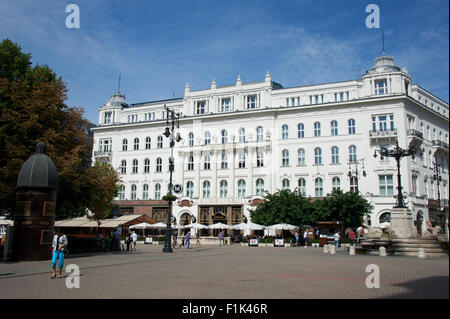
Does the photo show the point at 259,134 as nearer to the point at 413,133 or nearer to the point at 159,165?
the point at 159,165

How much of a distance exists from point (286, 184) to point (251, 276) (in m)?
43.9

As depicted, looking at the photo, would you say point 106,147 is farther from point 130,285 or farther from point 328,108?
point 130,285

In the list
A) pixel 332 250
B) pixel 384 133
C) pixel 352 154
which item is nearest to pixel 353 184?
pixel 352 154

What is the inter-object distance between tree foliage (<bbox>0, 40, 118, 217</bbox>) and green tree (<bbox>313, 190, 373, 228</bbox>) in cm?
2734

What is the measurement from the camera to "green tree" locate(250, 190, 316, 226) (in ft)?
159

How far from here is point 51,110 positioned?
84.5 ft

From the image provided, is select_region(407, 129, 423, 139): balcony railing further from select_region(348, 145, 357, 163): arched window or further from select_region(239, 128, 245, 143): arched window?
select_region(239, 128, 245, 143): arched window

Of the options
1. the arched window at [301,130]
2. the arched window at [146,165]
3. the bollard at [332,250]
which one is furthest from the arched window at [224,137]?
the bollard at [332,250]

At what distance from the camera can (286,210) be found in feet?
160

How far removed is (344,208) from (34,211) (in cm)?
3489
